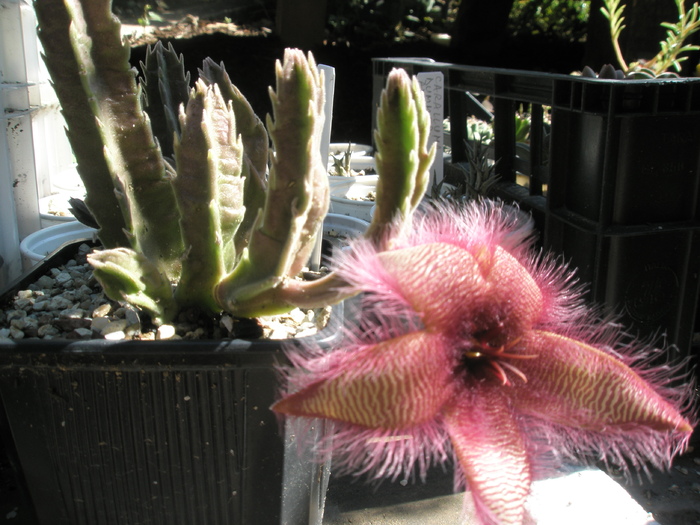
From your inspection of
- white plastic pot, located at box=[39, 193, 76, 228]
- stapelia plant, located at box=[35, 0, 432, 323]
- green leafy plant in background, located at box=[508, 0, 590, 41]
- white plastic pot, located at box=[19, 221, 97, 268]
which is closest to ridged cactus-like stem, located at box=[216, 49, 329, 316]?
stapelia plant, located at box=[35, 0, 432, 323]

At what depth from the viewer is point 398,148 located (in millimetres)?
514

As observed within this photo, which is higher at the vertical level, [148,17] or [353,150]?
[148,17]

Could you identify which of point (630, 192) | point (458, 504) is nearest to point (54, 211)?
point (458, 504)

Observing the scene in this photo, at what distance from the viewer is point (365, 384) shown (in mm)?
429

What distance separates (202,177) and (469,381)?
0.31 m

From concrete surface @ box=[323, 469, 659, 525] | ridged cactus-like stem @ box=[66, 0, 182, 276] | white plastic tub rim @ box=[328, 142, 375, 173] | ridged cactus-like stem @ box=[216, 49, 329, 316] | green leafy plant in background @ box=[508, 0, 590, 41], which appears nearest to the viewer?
ridged cactus-like stem @ box=[216, 49, 329, 316]

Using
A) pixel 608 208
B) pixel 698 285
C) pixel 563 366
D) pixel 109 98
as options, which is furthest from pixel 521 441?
pixel 698 285

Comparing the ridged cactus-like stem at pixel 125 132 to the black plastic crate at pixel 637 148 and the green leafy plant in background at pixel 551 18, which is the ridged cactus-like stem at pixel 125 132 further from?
the green leafy plant in background at pixel 551 18

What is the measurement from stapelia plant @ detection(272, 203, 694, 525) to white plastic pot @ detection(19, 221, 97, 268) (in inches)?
23.5

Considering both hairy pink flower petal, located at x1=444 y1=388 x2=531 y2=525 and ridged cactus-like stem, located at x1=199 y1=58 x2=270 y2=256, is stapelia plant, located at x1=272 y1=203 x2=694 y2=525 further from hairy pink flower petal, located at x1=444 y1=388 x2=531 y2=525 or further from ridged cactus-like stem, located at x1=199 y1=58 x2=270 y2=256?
ridged cactus-like stem, located at x1=199 y1=58 x2=270 y2=256

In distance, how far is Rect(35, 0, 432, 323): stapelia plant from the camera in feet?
1.71

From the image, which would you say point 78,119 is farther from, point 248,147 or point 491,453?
point 491,453

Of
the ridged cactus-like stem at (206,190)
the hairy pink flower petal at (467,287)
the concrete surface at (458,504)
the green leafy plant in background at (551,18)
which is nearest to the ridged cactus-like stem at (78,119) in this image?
the ridged cactus-like stem at (206,190)

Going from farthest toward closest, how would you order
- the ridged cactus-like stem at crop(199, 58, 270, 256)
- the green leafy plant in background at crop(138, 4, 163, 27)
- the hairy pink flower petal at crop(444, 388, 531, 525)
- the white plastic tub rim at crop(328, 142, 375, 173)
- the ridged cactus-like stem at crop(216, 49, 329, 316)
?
the green leafy plant in background at crop(138, 4, 163, 27), the white plastic tub rim at crop(328, 142, 375, 173), the ridged cactus-like stem at crop(199, 58, 270, 256), the ridged cactus-like stem at crop(216, 49, 329, 316), the hairy pink flower petal at crop(444, 388, 531, 525)
